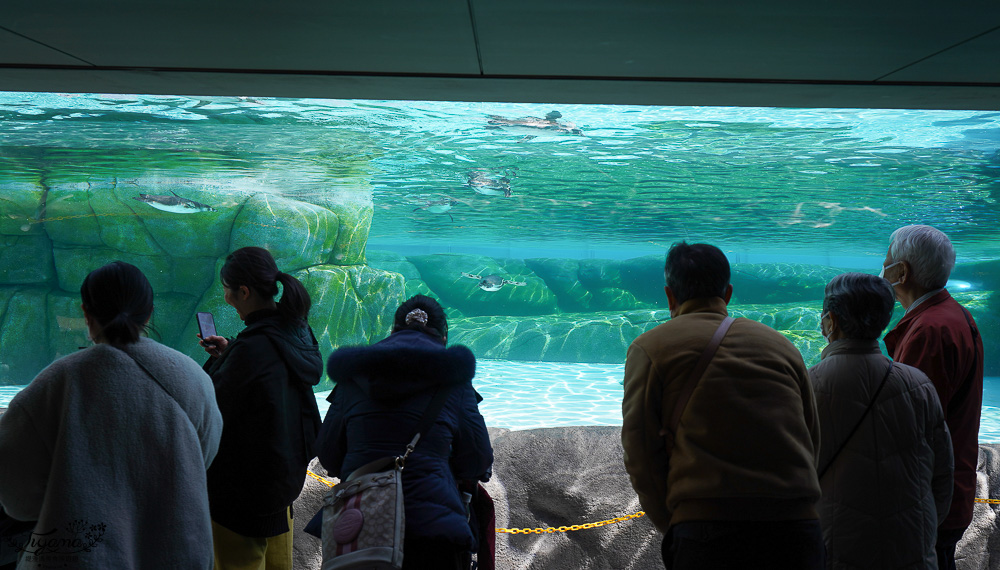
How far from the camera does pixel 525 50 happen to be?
11.7 ft

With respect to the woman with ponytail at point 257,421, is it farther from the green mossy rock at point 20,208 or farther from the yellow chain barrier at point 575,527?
the green mossy rock at point 20,208

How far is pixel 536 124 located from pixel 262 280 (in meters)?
8.52

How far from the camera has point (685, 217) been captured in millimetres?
24641

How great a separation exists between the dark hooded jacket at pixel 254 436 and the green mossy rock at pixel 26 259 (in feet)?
59.0

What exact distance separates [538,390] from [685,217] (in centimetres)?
1057

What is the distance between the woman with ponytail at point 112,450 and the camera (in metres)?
2.14

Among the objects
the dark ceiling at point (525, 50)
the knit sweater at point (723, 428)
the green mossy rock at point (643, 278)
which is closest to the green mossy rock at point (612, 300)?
the green mossy rock at point (643, 278)

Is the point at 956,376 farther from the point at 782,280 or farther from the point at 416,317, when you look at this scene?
the point at 782,280

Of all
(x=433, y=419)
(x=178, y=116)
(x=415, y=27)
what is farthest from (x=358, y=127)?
(x=433, y=419)

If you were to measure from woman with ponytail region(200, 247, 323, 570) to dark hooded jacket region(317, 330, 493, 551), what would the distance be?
524mm

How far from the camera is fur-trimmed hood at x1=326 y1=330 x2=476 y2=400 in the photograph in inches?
101

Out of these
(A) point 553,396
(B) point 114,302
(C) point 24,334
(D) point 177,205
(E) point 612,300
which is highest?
(B) point 114,302

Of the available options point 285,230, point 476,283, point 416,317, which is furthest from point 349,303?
point 476,283

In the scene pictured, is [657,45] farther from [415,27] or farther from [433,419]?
[433,419]
